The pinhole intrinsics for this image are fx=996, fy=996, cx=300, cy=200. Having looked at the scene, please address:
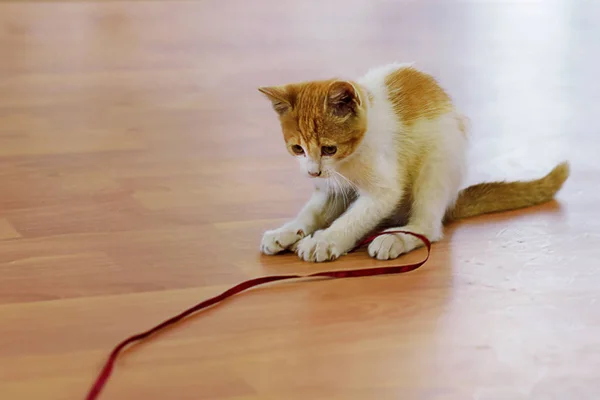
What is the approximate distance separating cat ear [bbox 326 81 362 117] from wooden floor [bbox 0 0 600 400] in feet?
1.13

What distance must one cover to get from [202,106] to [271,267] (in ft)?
4.52

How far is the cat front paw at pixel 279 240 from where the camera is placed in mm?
2291

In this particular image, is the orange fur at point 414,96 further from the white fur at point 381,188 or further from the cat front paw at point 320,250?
the cat front paw at point 320,250

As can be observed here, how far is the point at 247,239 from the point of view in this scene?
94.5 inches

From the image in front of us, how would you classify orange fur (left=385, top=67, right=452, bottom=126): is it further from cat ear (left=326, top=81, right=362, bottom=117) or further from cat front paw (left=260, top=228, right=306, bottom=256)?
cat front paw (left=260, top=228, right=306, bottom=256)

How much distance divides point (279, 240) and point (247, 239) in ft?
0.44

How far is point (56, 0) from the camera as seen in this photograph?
5.32 m

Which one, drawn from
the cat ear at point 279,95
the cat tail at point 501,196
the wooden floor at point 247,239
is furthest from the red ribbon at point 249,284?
the cat ear at point 279,95

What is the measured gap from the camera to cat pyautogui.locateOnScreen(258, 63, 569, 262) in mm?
2188

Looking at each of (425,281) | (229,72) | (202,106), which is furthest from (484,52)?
(425,281)

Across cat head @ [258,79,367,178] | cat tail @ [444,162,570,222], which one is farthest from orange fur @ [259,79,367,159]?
cat tail @ [444,162,570,222]

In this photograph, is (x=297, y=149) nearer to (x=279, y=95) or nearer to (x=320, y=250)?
(x=279, y=95)

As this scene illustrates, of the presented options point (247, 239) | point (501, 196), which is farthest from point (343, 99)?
point (501, 196)

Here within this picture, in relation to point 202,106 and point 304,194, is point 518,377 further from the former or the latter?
point 202,106
